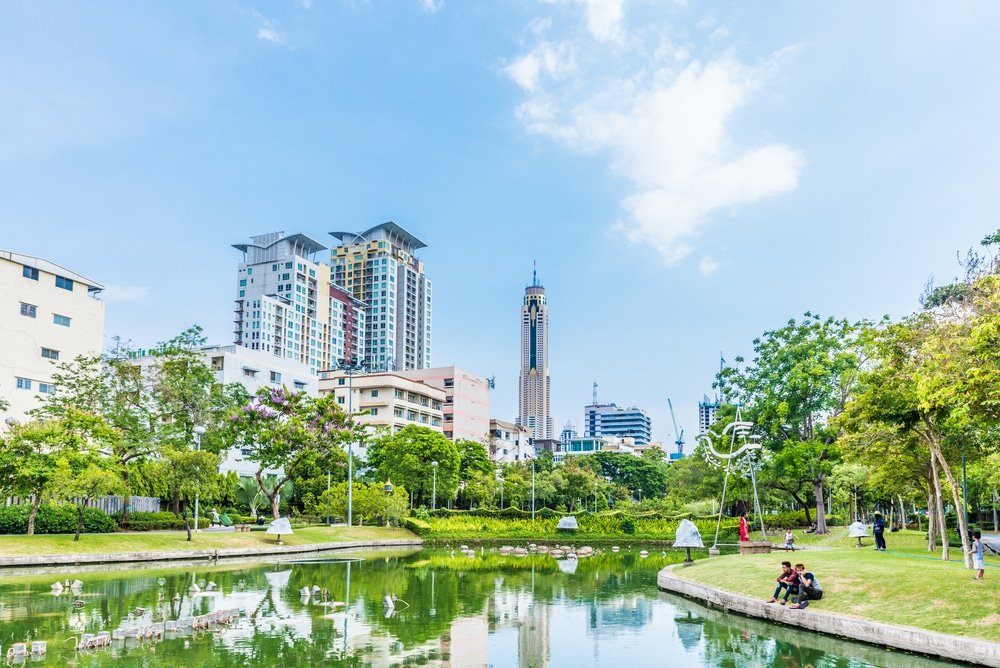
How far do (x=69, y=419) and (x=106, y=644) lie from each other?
23.2 meters

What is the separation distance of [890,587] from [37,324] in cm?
5711

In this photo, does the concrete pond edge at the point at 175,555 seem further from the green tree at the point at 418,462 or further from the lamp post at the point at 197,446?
the green tree at the point at 418,462

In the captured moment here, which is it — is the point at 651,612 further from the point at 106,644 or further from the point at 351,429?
the point at 351,429

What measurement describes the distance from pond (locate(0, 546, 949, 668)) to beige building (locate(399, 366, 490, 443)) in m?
84.9

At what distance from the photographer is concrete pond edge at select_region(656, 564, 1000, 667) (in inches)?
581

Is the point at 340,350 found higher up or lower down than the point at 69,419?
higher up

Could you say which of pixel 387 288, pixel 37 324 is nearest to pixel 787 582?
pixel 37 324

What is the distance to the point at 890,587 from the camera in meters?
18.9

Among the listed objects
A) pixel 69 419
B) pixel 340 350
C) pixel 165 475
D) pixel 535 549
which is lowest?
pixel 535 549

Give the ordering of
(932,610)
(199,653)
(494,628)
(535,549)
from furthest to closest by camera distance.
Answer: (535,549) < (494,628) < (932,610) < (199,653)

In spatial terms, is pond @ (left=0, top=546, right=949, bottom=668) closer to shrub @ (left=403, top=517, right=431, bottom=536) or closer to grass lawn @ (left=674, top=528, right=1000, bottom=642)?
grass lawn @ (left=674, top=528, right=1000, bottom=642)

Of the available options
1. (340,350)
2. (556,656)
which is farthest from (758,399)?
(340,350)

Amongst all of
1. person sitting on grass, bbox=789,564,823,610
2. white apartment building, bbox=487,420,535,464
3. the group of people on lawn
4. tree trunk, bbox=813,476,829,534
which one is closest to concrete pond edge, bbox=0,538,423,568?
tree trunk, bbox=813,476,829,534

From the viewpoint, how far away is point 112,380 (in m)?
49.1
